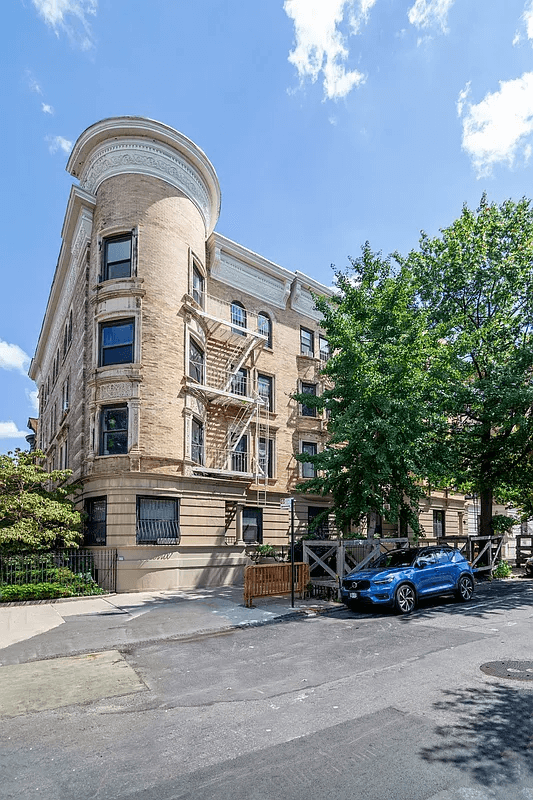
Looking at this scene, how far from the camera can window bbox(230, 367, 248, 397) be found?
24.8 meters

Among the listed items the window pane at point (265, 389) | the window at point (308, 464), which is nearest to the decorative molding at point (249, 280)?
the window pane at point (265, 389)

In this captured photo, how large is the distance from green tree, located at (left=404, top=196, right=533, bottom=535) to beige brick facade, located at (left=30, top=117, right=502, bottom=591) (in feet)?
26.3

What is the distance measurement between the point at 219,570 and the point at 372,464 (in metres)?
7.83

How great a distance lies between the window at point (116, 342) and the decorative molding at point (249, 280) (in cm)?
607

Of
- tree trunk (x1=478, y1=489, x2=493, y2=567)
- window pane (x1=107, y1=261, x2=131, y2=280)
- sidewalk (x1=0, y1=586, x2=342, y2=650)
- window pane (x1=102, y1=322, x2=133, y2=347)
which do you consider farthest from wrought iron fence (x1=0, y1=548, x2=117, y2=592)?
tree trunk (x1=478, y1=489, x2=493, y2=567)

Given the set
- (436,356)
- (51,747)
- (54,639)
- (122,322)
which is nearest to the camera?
(51,747)

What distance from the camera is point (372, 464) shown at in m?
16.9

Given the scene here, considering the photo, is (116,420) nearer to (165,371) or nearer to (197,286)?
(165,371)

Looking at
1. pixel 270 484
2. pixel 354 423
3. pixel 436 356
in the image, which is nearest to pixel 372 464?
pixel 354 423

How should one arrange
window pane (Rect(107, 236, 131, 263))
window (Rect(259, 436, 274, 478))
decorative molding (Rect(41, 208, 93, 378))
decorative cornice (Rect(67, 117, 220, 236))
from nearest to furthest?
decorative cornice (Rect(67, 117, 220, 236)) → window pane (Rect(107, 236, 131, 263)) → decorative molding (Rect(41, 208, 93, 378)) → window (Rect(259, 436, 274, 478))

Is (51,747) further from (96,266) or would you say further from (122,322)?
(96,266)

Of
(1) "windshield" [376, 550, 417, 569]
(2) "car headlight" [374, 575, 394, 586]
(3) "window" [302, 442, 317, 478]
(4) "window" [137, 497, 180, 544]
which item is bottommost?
(2) "car headlight" [374, 575, 394, 586]

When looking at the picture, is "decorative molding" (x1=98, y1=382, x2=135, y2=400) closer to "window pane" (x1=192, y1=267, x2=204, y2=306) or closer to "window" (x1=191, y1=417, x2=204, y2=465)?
"window" (x1=191, y1=417, x2=204, y2=465)

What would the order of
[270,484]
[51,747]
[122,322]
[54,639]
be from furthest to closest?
[270,484] < [122,322] < [54,639] < [51,747]
